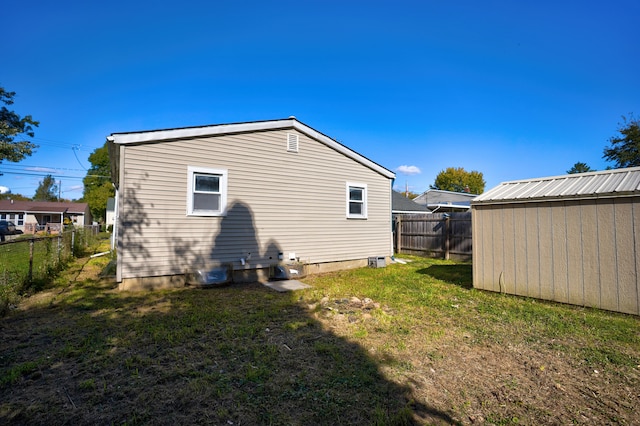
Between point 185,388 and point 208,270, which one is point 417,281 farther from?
point 185,388

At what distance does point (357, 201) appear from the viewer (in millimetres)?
10695

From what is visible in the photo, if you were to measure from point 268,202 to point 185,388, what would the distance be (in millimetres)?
6058

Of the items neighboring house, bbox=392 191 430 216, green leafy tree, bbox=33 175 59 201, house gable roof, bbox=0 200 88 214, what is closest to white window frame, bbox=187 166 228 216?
neighboring house, bbox=392 191 430 216

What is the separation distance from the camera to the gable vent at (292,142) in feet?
29.7

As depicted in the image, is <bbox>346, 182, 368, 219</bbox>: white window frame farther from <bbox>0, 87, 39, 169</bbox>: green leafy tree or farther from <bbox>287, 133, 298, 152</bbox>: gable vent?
<bbox>0, 87, 39, 169</bbox>: green leafy tree

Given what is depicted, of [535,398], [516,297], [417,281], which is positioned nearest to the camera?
[535,398]

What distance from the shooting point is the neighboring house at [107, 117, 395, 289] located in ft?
22.5

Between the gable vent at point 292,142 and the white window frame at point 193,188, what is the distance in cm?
210

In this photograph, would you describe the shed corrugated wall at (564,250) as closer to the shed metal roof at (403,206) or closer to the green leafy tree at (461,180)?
the shed metal roof at (403,206)

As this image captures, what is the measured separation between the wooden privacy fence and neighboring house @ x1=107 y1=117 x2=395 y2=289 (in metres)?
3.84

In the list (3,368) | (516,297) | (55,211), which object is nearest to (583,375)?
(516,297)

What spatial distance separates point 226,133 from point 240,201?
1804 millimetres

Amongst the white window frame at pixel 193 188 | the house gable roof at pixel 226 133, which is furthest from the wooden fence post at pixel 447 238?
the white window frame at pixel 193 188

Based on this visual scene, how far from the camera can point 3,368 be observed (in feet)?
10.6
